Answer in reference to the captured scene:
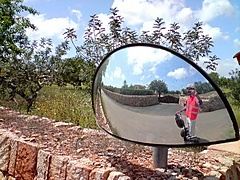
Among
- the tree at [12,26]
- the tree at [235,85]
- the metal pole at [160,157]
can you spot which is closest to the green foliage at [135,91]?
the metal pole at [160,157]

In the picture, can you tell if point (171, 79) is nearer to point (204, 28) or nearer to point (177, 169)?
point (177, 169)

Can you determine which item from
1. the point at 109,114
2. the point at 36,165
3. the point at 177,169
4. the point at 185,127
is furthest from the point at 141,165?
the point at 36,165

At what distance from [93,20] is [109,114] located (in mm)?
2989

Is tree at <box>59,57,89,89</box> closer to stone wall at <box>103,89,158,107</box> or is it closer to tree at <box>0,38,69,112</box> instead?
tree at <box>0,38,69,112</box>

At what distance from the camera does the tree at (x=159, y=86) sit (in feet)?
5.54

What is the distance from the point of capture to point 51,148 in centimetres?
251

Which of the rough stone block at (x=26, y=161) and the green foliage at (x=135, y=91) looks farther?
the rough stone block at (x=26, y=161)

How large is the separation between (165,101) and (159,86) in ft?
0.28

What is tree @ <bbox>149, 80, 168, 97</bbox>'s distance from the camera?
1689mm

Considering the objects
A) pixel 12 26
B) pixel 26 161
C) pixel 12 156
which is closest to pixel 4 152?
pixel 12 156

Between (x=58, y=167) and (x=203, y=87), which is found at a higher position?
(x=203, y=87)

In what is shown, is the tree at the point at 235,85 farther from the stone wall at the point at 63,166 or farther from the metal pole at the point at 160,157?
the metal pole at the point at 160,157

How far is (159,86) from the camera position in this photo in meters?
1.70

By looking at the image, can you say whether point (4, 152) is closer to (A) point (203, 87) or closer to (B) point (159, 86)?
(B) point (159, 86)
